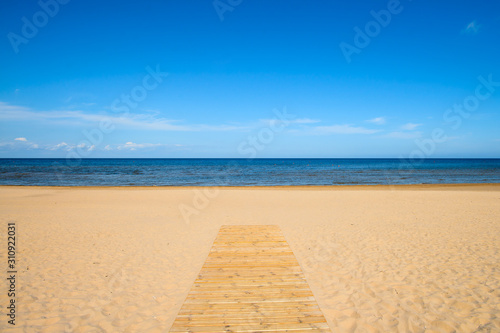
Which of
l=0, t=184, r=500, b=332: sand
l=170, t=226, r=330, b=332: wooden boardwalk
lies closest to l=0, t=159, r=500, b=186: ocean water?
l=0, t=184, r=500, b=332: sand

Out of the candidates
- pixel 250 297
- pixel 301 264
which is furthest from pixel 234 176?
pixel 250 297

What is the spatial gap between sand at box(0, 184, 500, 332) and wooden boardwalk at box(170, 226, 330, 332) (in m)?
0.39

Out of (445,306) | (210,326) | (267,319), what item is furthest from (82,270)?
(445,306)

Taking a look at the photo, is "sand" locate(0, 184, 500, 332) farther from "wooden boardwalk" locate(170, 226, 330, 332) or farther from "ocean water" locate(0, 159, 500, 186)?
"ocean water" locate(0, 159, 500, 186)

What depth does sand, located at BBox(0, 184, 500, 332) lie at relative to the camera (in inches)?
170

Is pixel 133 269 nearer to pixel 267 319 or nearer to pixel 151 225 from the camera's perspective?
pixel 267 319

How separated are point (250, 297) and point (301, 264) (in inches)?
89.8

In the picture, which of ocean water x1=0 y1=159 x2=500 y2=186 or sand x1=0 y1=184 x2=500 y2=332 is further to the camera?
ocean water x1=0 y1=159 x2=500 y2=186

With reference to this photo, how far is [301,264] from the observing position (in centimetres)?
644

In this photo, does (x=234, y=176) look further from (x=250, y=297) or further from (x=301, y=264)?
(x=250, y=297)

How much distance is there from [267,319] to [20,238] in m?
9.24

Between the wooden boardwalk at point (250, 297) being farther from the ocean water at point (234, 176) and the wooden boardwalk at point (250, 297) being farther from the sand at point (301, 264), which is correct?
the ocean water at point (234, 176)

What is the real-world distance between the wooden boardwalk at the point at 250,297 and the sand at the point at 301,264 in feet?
1.27

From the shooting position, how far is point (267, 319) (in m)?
3.94
